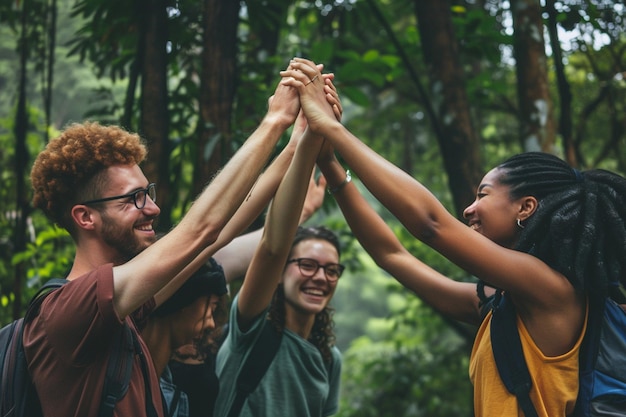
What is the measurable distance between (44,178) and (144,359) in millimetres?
815

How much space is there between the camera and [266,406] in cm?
387

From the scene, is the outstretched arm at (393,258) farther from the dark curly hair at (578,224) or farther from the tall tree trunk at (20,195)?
the tall tree trunk at (20,195)

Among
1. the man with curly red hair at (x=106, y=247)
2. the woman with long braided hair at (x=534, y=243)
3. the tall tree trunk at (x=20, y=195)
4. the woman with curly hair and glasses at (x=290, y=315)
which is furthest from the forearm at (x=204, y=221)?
the tall tree trunk at (x=20, y=195)

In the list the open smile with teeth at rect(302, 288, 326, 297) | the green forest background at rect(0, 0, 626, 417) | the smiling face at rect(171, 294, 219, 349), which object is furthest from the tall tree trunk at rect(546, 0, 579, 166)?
the smiling face at rect(171, 294, 219, 349)

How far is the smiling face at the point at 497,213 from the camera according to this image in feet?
10.5

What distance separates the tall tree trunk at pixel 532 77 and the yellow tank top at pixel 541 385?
238cm

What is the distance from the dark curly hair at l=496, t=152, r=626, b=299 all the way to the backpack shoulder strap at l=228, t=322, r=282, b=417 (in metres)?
1.46

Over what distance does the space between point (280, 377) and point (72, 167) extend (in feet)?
5.21

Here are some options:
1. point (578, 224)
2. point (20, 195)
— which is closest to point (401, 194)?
point (578, 224)

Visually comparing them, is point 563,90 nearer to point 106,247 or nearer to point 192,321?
point 192,321

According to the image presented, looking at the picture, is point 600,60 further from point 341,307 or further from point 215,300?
point 341,307

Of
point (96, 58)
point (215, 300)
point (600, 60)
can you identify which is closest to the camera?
point (215, 300)

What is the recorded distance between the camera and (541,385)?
2.96 m

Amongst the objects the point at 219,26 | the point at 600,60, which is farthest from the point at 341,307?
the point at 219,26
